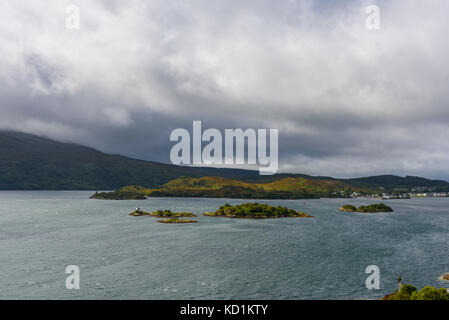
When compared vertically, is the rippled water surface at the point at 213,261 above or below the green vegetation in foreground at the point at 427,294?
below

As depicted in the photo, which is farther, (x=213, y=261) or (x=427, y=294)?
(x=213, y=261)

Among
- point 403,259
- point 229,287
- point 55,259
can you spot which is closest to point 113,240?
point 55,259

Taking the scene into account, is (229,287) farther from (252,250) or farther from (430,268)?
(430,268)

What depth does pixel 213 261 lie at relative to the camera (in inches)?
3100

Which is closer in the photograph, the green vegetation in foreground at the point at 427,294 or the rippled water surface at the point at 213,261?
the green vegetation in foreground at the point at 427,294

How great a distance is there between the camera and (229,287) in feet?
A: 191

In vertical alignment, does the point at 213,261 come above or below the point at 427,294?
below

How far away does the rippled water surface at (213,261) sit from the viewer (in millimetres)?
56375

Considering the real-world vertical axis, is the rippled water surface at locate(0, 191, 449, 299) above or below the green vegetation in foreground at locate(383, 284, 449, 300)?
below

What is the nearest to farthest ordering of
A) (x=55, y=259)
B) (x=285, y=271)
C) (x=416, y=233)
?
(x=285, y=271), (x=55, y=259), (x=416, y=233)

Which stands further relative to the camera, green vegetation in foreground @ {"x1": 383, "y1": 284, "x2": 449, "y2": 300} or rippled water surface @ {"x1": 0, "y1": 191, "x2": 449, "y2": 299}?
rippled water surface @ {"x1": 0, "y1": 191, "x2": 449, "y2": 299}

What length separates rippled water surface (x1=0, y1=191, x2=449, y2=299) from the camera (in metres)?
56.4
